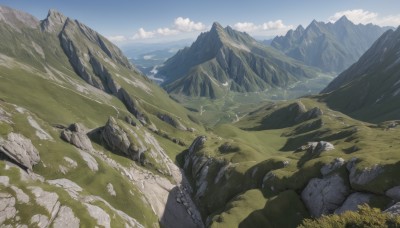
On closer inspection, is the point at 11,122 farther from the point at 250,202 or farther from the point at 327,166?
the point at 327,166

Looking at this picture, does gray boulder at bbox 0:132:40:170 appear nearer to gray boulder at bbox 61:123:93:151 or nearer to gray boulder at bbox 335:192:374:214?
gray boulder at bbox 61:123:93:151

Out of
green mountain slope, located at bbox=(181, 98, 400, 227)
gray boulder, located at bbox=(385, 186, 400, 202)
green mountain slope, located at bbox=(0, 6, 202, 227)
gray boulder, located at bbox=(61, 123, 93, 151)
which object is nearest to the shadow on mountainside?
green mountain slope, located at bbox=(0, 6, 202, 227)

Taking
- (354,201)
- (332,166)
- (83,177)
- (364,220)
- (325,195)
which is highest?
(364,220)

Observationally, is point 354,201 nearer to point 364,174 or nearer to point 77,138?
point 364,174

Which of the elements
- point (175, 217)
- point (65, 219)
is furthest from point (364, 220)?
point (175, 217)

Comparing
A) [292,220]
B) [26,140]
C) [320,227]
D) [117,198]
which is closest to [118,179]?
[117,198]

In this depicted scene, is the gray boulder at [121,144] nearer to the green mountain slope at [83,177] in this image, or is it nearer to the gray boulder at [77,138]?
the green mountain slope at [83,177]
